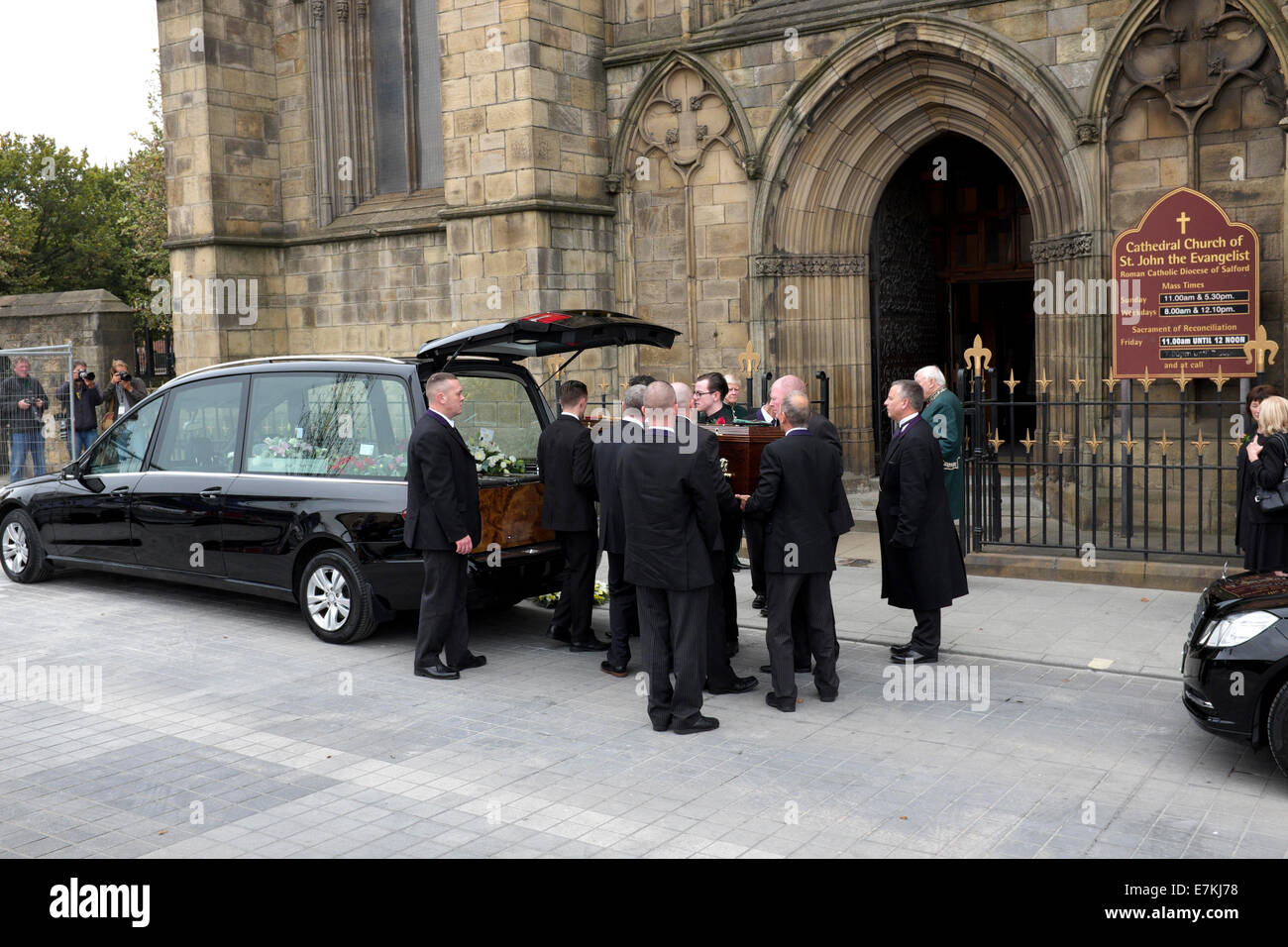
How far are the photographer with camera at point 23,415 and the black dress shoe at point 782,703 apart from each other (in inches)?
534

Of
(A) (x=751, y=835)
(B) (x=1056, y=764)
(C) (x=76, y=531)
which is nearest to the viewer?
(A) (x=751, y=835)

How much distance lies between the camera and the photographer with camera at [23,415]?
16828mm

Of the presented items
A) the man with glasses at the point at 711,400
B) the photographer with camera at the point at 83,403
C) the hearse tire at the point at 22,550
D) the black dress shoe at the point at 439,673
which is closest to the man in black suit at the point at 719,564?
the man with glasses at the point at 711,400

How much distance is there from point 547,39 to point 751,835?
11167 millimetres

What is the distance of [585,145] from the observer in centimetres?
1448

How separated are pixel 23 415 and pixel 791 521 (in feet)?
45.4

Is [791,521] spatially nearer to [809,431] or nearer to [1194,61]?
[809,431]

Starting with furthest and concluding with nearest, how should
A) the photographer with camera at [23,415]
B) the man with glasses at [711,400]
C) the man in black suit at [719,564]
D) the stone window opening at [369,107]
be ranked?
the stone window opening at [369,107]
the photographer with camera at [23,415]
the man with glasses at [711,400]
the man in black suit at [719,564]

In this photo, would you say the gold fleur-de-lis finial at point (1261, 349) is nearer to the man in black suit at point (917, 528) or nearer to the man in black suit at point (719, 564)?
the man in black suit at point (917, 528)

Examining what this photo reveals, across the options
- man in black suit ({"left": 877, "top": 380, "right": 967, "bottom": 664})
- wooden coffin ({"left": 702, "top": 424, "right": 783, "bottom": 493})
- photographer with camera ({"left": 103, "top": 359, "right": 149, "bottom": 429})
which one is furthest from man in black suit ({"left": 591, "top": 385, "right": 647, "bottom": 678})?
photographer with camera ({"left": 103, "top": 359, "right": 149, "bottom": 429})

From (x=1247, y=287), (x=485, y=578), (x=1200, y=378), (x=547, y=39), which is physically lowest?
(x=485, y=578)

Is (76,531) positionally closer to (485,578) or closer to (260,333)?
(485,578)

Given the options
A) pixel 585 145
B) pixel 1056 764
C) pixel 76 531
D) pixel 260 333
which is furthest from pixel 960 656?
pixel 260 333

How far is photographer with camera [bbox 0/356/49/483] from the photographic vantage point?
55.2ft
